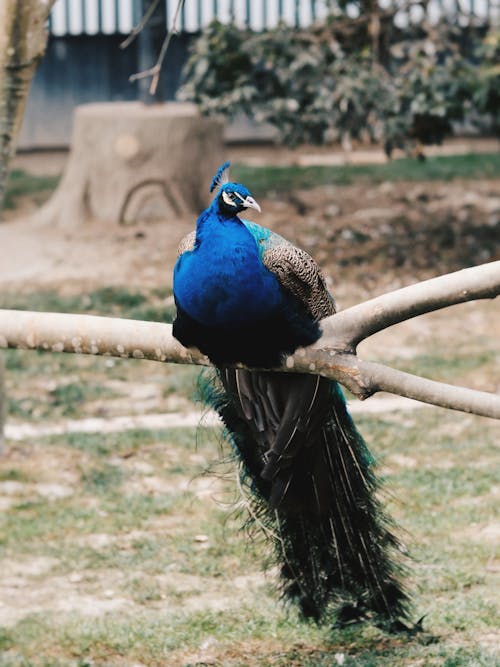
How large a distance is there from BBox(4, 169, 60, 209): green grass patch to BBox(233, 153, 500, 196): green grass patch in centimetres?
193

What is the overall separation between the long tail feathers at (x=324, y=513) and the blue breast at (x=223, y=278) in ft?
1.49

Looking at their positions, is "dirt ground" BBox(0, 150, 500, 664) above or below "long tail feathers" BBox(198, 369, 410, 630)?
below

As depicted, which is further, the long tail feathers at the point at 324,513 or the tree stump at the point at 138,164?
the tree stump at the point at 138,164

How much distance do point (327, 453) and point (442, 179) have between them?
7.73 metres

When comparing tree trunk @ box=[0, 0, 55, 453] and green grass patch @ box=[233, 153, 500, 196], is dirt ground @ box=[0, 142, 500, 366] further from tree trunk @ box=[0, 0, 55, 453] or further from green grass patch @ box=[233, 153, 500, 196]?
tree trunk @ box=[0, 0, 55, 453]

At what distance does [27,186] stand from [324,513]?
8.54m

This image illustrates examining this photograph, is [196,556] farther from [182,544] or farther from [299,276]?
[299,276]

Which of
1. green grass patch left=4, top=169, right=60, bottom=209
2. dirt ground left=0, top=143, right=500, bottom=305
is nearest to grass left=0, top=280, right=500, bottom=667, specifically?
dirt ground left=0, top=143, right=500, bottom=305

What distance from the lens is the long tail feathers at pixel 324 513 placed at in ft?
11.7

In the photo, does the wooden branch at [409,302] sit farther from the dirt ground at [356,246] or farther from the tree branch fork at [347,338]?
the dirt ground at [356,246]

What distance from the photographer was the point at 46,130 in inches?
514

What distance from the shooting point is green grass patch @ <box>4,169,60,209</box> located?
11.0 meters

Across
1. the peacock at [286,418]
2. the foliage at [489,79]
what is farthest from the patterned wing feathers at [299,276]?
the foliage at [489,79]

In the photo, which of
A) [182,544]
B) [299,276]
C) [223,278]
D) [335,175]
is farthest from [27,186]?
[223,278]
